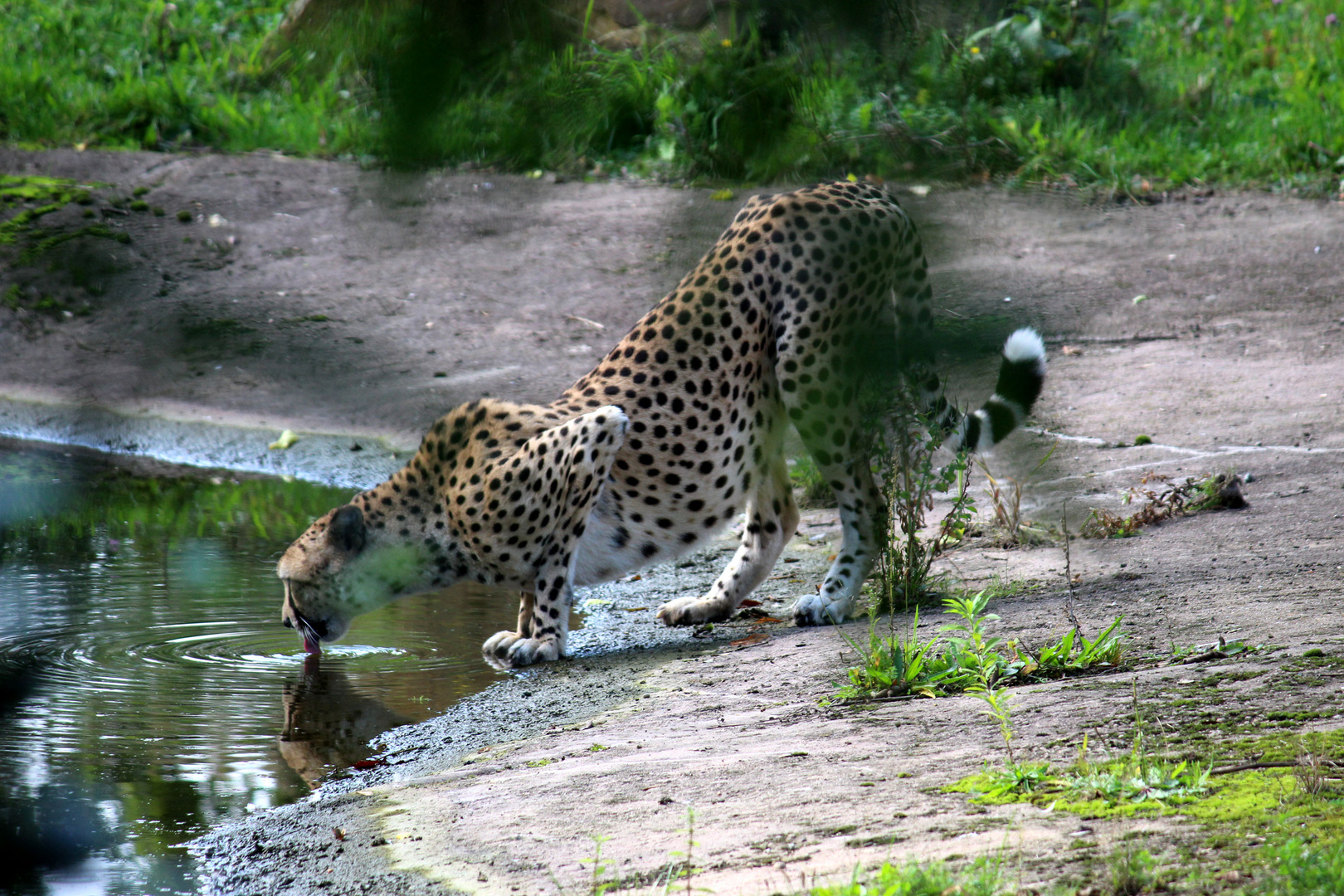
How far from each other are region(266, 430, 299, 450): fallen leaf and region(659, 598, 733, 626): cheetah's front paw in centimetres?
318

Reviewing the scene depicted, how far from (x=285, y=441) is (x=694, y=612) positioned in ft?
10.8

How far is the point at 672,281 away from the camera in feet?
4.88

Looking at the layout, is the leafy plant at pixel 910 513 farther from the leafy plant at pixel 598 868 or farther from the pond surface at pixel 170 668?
the leafy plant at pixel 598 868

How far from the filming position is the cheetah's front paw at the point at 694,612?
5035 millimetres

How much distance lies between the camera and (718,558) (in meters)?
6.06

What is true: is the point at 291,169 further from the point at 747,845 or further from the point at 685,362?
the point at 685,362

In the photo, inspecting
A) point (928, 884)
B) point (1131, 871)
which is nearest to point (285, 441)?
point (928, 884)

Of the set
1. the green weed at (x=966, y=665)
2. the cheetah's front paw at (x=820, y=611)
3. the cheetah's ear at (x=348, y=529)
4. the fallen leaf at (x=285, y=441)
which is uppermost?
the green weed at (x=966, y=665)

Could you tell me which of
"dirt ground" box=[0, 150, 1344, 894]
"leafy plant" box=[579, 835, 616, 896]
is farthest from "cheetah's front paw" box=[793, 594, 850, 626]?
"leafy plant" box=[579, 835, 616, 896]

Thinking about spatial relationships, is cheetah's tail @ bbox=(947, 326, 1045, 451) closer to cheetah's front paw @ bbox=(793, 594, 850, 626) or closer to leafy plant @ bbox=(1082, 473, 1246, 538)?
cheetah's front paw @ bbox=(793, 594, 850, 626)

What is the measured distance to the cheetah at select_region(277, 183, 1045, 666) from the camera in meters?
4.72

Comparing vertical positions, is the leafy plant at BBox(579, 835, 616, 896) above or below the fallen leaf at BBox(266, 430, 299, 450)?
above

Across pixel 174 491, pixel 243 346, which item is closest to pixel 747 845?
pixel 243 346

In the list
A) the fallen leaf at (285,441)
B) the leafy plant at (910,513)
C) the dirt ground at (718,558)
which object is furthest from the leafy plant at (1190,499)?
the fallen leaf at (285,441)
